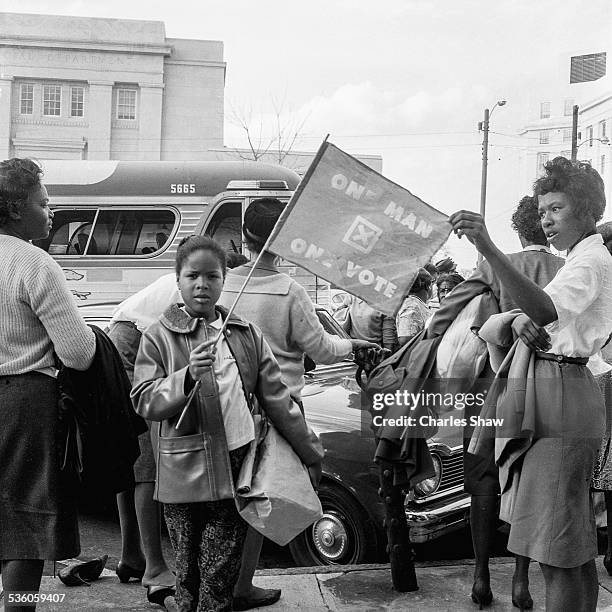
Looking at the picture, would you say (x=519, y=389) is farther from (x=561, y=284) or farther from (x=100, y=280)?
(x=100, y=280)

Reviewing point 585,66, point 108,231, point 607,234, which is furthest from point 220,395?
point 108,231

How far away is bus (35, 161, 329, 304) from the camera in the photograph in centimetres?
1223

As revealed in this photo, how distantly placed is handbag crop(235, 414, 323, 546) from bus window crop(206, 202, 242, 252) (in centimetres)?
927

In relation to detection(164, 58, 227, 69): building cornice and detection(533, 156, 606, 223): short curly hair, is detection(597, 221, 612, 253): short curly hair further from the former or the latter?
detection(164, 58, 227, 69): building cornice

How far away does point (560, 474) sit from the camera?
2738 millimetres

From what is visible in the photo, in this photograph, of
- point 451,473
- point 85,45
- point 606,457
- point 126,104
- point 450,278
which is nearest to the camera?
point 606,457

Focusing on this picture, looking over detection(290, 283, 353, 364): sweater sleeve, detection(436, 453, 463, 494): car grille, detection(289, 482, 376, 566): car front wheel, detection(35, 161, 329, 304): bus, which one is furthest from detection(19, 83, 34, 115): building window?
detection(290, 283, 353, 364): sweater sleeve

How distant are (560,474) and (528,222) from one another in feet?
4.35

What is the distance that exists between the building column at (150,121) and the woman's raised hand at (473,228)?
33333 mm

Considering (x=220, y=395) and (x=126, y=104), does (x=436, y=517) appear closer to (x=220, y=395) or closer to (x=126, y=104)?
(x=220, y=395)

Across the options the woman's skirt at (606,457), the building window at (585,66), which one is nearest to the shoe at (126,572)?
the woman's skirt at (606,457)

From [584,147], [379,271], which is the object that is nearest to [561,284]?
[379,271]

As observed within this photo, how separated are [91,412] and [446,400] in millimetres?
1753

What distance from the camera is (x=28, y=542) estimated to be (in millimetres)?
2922
